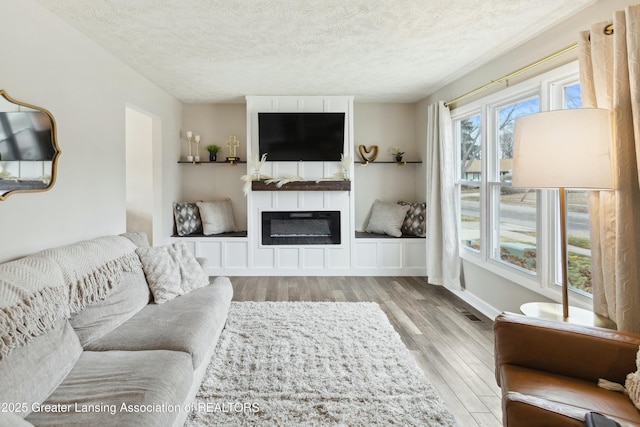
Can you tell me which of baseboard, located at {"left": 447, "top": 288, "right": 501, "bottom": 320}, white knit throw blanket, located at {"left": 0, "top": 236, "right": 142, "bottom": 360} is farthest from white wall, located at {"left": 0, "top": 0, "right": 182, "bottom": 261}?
baseboard, located at {"left": 447, "top": 288, "right": 501, "bottom": 320}

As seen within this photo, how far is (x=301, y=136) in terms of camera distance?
468 centimetres

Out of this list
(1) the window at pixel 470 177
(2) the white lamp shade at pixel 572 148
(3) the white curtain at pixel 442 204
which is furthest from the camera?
(3) the white curtain at pixel 442 204

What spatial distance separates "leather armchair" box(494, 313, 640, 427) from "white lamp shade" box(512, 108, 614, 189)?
709mm

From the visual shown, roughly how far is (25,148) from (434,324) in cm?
334

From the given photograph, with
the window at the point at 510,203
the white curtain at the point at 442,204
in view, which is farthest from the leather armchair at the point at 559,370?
the white curtain at the point at 442,204

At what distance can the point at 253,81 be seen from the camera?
13.1 ft

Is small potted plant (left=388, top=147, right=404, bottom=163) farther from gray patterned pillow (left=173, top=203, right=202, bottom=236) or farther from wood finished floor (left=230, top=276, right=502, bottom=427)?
gray patterned pillow (left=173, top=203, right=202, bottom=236)

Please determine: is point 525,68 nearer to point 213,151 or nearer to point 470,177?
point 470,177

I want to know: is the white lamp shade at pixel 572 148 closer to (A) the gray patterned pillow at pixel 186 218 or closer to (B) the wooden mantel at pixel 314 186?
(B) the wooden mantel at pixel 314 186

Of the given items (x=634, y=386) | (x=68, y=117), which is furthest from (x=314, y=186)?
(x=634, y=386)

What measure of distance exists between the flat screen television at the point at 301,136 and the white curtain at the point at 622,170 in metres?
3.09

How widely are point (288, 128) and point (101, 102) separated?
2274mm

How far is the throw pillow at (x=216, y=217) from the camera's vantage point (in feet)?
15.6

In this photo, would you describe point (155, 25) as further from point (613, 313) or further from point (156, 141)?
point (613, 313)
